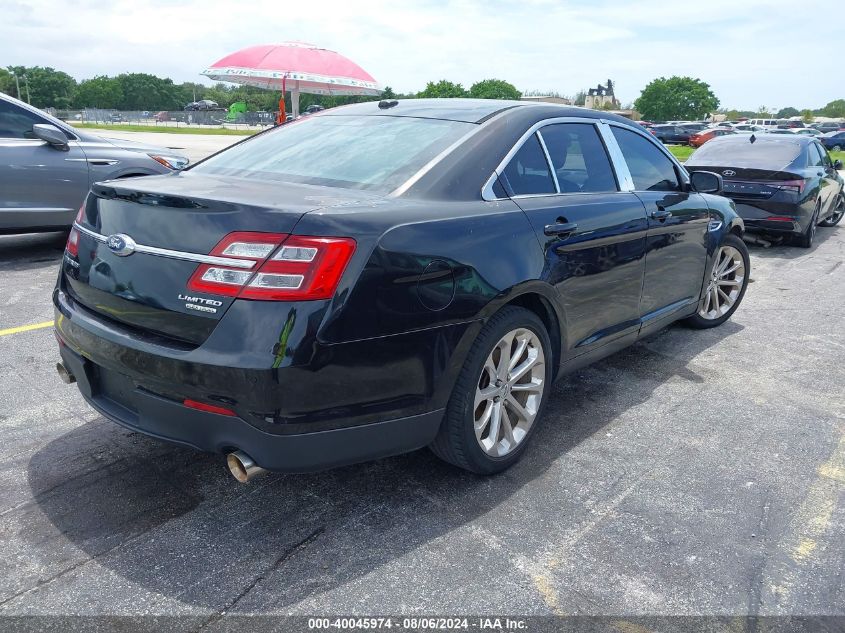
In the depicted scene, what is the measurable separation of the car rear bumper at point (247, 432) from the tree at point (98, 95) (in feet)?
467

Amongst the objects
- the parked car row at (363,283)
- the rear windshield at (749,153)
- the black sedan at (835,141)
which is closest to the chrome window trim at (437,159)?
the parked car row at (363,283)

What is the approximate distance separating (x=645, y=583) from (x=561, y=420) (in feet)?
4.46

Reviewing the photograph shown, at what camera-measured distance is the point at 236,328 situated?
7.36 ft

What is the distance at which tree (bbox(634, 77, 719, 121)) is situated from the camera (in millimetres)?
102750

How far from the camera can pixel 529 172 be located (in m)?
3.22

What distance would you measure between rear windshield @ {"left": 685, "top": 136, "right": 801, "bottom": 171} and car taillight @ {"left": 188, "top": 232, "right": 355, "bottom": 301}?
27.3 ft

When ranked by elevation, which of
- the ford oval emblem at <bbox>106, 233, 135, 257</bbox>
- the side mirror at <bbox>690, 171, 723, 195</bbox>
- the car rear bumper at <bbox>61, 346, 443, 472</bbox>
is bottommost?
the car rear bumper at <bbox>61, 346, 443, 472</bbox>

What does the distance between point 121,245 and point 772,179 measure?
8537 mm

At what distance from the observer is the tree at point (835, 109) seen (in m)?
140

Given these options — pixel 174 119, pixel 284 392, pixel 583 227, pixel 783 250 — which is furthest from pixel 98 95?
pixel 284 392

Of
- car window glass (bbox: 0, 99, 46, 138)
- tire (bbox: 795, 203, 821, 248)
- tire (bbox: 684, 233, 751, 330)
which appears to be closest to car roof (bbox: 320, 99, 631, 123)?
tire (bbox: 684, 233, 751, 330)

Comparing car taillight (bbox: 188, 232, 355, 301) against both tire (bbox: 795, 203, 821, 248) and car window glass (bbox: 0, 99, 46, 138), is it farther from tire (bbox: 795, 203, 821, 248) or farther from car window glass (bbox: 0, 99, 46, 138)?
tire (bbox: 795, 203, 821, 248)

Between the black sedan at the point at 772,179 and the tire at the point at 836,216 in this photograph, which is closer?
the black sedan at the point at 772,179

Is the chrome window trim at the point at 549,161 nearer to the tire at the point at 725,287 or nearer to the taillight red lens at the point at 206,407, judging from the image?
the taillight red lens at the point at 206,407
